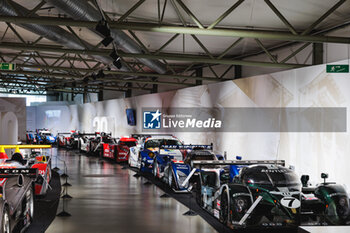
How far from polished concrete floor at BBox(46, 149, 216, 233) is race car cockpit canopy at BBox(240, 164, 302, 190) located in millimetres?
1052

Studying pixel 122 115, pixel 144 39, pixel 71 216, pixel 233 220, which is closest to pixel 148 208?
pixel 71 216

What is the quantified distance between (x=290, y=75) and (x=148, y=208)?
22.1 feet

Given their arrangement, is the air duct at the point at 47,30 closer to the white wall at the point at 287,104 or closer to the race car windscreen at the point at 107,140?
the white wall at the point at 287,104

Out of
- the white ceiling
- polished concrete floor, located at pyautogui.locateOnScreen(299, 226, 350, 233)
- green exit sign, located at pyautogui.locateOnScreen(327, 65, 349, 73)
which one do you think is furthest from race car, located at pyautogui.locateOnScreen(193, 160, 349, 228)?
the white ceiling

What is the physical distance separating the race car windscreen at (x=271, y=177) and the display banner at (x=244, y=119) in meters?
4.39

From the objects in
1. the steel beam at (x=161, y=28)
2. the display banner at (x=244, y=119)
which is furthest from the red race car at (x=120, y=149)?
the steel beam at (x=161, y=28)

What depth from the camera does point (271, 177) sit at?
23.4ft

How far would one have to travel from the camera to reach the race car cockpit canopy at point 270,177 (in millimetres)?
7008

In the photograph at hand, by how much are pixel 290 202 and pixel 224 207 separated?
3.50ft

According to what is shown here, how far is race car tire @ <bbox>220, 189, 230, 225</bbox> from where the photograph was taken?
22.6ft

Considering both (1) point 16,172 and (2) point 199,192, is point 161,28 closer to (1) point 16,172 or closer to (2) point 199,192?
(2) point 199,192

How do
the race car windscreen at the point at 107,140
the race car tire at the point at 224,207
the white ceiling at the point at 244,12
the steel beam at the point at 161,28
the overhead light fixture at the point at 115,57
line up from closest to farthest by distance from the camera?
1. the race car tire at the point at 224,207
2. the steel beam at the point at 161,28
3. the white ceiling at the point at 244,12
4. the overhead light fixture at the point at 115,57
5. the race car windscreen at the point at 107,140

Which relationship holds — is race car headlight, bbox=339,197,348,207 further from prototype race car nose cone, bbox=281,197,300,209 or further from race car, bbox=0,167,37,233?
race car, bbox=0,167,37,233

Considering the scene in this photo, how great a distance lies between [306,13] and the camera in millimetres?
11898
